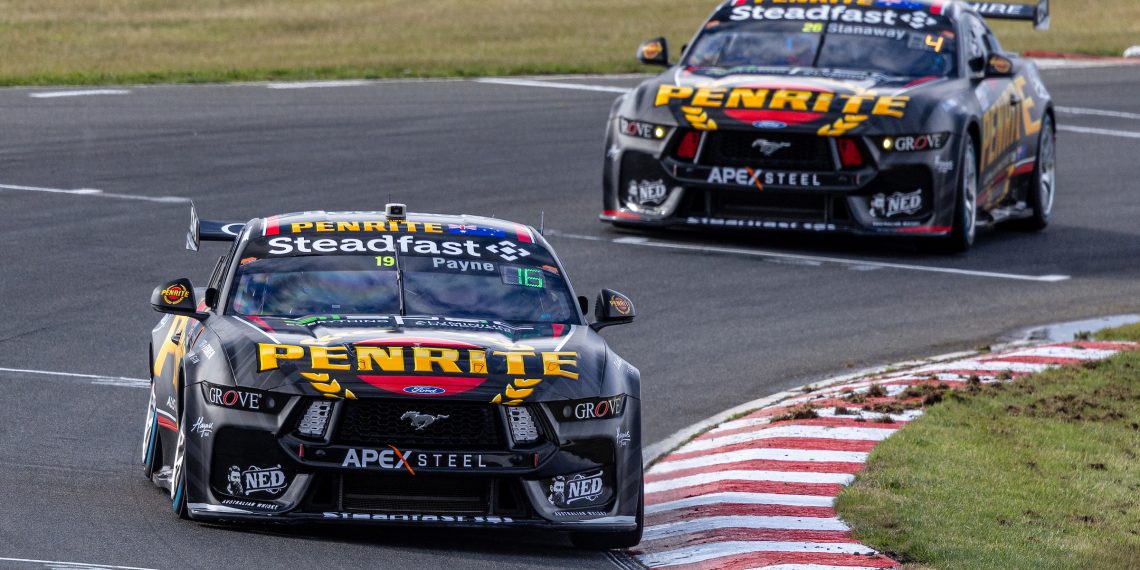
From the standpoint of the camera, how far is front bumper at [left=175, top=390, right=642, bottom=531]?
7.75 metres

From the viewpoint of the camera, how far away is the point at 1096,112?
85.6ft

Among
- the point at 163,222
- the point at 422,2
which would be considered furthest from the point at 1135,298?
the point at 422,2

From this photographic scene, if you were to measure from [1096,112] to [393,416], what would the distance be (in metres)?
19.7

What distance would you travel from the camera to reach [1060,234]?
59.3ft

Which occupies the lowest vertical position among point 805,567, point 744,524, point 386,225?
point 744,524

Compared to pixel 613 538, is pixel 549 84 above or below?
below

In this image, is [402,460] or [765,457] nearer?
[402,460]

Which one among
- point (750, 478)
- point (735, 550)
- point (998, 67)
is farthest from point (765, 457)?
point (998, 67)

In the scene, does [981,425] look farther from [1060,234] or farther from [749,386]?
[1060,234]

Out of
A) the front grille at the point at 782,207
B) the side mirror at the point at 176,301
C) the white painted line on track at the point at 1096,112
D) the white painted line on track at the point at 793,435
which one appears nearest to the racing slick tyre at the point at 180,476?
the side mirror at the point at 176,301

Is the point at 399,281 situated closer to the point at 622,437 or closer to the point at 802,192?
the point at 622,437

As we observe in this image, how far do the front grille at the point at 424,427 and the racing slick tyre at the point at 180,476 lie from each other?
2.18ft

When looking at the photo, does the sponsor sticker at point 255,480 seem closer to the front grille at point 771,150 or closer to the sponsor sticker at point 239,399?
the sponsor sticker at point 239,399

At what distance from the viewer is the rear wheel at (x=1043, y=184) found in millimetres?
18211
